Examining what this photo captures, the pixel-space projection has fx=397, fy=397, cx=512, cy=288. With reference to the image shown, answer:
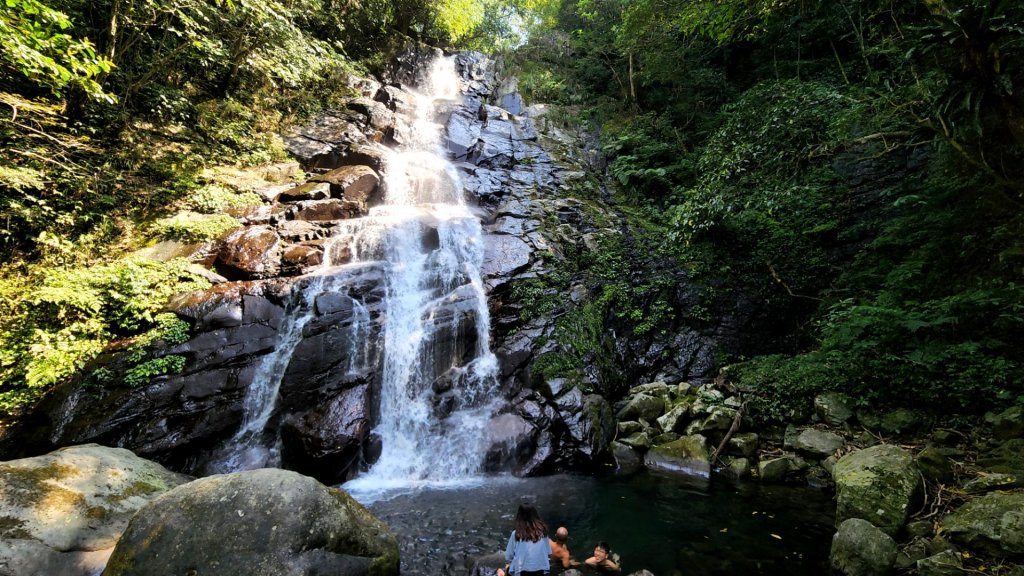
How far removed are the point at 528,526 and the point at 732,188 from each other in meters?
7.74

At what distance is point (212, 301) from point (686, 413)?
11127 millimetres

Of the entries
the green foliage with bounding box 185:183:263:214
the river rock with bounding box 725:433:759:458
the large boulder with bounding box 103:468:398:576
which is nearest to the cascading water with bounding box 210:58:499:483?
the green foliage with bounding box 185:183:263:214

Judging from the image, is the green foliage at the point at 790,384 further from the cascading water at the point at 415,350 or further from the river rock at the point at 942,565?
the cascading water at the point at 415,350

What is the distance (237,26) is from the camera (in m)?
11.9

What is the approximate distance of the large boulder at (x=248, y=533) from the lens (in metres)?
3.57

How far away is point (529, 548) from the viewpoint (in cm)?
436

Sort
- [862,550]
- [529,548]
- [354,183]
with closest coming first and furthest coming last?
[529,548]
[862,550]
[354,183]

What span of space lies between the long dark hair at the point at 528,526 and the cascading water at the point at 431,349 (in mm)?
4018

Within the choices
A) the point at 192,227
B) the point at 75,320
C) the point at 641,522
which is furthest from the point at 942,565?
the point at 192,227

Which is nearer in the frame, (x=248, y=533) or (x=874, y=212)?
(x=248, y=533)

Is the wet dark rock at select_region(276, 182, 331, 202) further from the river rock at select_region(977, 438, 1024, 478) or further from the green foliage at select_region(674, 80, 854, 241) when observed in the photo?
the river rock at select_region(977, 438, 1024, 478)

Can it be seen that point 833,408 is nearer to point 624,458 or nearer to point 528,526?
point 624,458

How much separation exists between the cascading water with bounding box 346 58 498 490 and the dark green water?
1015mm

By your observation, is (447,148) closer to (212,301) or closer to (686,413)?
(212,301)
